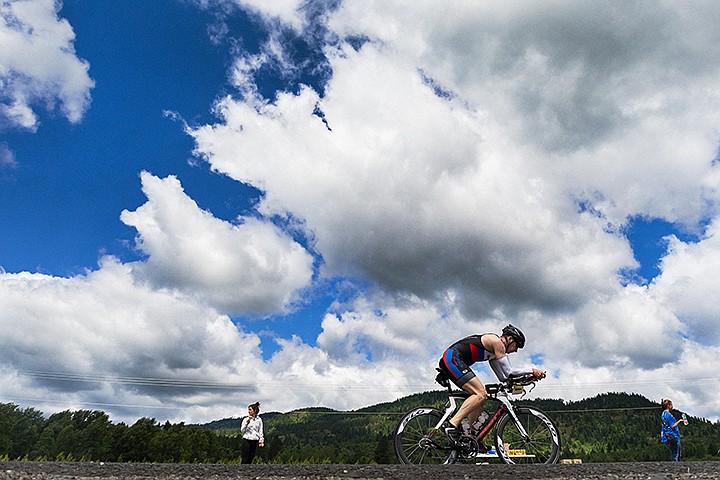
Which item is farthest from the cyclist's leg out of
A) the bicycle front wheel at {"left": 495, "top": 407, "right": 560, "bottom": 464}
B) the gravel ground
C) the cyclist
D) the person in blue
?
the person in blue

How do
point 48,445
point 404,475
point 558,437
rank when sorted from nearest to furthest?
point 404,475
point 558,437
point 48,445

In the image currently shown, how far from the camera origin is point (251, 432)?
51.2 ft

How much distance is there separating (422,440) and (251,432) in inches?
319

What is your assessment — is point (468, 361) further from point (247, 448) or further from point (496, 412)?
point (247, 448)

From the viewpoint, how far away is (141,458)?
10931 centimetres

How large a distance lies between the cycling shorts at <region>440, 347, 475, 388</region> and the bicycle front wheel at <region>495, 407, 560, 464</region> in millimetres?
845

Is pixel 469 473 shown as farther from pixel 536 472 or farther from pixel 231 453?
pixel 231 453

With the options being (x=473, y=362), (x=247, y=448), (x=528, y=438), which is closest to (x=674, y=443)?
(x=528, y=438)

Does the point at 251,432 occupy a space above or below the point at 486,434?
above

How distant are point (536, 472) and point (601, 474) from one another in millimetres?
684

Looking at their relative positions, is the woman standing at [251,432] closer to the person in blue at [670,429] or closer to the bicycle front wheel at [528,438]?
the bicycle front wheel at [528,438]

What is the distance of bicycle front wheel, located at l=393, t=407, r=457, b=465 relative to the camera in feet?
28.5

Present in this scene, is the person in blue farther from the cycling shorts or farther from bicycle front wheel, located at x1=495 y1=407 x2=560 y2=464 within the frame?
the cycling shorts

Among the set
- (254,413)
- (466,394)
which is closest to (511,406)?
(466,394)
